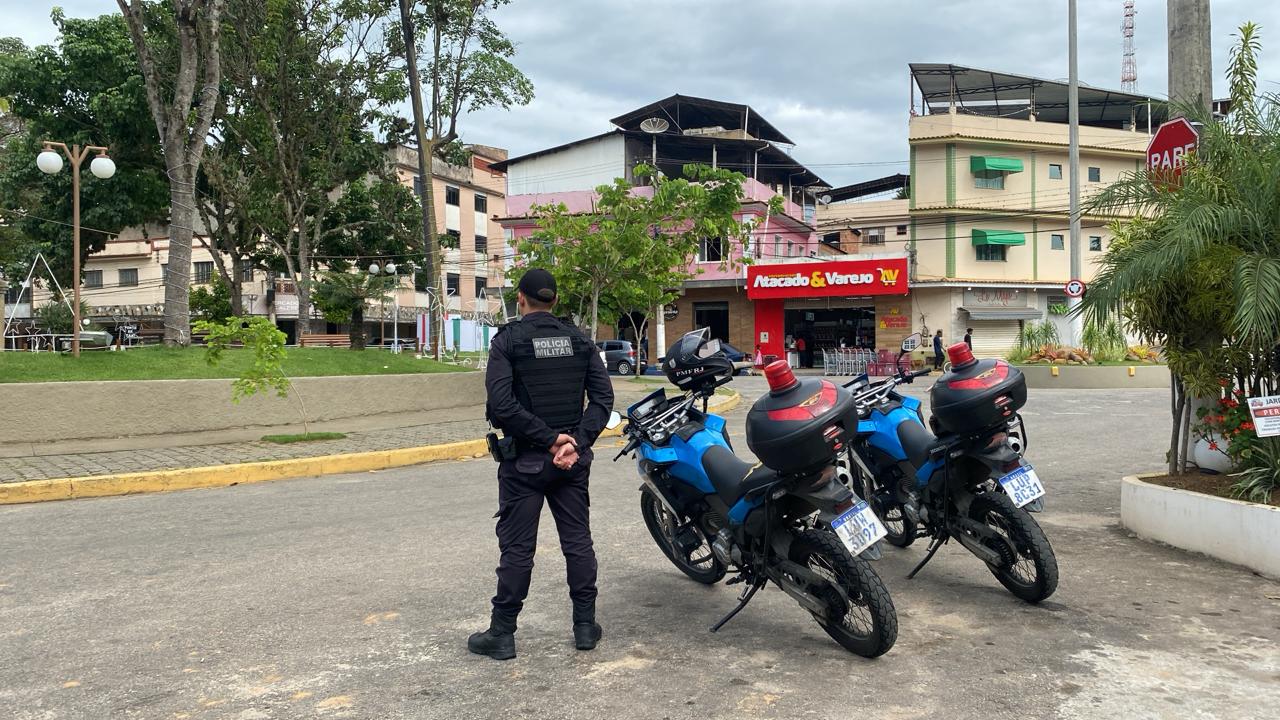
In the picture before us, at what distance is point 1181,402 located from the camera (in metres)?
5.99

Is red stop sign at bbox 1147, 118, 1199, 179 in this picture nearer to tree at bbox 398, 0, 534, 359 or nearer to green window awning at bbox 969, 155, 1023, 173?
→ tree at bbox 398, 0, 534, 359

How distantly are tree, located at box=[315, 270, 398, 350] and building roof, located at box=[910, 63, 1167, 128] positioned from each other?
76.4 ft

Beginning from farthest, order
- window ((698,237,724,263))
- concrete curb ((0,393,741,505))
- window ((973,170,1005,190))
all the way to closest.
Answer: window ((698,237,724,263))
window ((973,170,1005,190))
concrete curb ((0,393,741,505))

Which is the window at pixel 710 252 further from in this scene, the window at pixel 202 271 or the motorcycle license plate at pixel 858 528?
the motorcycle license plate at pixel 858 528

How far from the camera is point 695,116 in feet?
133

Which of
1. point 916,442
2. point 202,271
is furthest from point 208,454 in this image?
point 202,271

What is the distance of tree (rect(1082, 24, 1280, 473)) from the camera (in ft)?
16.5

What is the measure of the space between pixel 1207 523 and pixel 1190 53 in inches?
153

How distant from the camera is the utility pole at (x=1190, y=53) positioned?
268 inches

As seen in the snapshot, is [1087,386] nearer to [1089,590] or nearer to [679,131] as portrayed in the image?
[1089,590]

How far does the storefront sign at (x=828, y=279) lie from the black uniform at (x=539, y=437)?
32111mm

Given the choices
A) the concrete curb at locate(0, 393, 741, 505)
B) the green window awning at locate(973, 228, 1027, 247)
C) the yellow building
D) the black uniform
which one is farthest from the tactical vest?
the green window awning at locate(973, 228, 1027, 247)

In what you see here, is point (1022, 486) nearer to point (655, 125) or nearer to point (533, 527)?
point (533, 527)

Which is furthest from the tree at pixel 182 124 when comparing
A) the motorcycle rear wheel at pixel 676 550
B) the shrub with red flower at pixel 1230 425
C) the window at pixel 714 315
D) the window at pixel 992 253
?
the window at pixel 992 253
